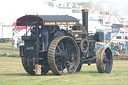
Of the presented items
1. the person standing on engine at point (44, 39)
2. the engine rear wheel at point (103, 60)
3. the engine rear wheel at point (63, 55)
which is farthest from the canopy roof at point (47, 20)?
the engine rear wheel at point (103, 60)

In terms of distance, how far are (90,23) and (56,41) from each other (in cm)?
4998

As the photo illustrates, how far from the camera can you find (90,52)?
19672 mm

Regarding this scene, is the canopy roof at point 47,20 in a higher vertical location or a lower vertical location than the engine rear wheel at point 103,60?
higher

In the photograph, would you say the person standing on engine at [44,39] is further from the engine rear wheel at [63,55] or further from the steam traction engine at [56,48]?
the engine rear wheel at [63,55]

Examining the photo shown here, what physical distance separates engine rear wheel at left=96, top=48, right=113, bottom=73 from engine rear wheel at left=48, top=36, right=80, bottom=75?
1146mm

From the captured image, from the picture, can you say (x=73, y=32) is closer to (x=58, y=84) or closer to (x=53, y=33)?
(x=53, y=33)

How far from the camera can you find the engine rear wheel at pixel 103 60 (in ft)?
60.4

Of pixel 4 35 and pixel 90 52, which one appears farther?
pixel 4 35

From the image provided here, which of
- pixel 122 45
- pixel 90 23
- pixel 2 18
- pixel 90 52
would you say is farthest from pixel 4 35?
pixel 90 52

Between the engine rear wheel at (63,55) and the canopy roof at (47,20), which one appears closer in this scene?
the engine rear wheel at (63,55)

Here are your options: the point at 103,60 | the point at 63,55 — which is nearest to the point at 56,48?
the point at 63,55

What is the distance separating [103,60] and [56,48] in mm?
3402

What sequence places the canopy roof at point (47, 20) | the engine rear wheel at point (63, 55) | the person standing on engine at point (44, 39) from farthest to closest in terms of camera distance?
1. the person standing on engine at point (44, 39)
2. the canopy roof at point (47, 20)
3. the engine rear wheel at point (63, 55)

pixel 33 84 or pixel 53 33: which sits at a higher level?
pixel 53 33
